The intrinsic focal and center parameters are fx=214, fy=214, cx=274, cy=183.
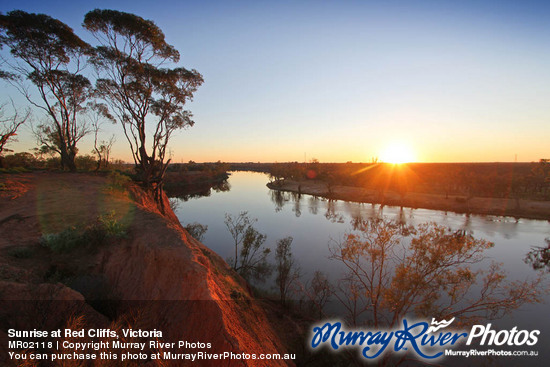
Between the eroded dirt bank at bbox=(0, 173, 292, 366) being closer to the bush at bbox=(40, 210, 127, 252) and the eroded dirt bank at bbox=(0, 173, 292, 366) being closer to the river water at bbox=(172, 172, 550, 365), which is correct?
the bush at bbox=(40, 210, 127, 252)

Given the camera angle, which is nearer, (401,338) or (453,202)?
(401,338)

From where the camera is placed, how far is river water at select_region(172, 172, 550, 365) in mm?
19172

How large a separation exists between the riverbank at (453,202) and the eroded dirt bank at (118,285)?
47.5m

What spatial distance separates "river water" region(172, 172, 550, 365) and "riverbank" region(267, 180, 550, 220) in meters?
3.14

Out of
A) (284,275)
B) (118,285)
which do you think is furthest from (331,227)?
→ (118,285)

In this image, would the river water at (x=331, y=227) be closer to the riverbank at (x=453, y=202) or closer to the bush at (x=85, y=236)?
the riverbank at (x=453, y=202)

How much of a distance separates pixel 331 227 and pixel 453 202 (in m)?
31.3

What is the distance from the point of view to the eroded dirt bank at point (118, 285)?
4004 millimetres

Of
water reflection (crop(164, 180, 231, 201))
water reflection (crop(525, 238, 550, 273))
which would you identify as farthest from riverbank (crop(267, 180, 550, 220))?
water reflection (crop(164, 180, 231, 201))

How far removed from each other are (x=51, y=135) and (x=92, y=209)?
75.4 ft

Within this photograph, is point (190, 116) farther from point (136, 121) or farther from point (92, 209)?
point (92, 209)

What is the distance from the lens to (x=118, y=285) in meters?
6.16

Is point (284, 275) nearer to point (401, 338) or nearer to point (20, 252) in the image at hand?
point (401, 338)

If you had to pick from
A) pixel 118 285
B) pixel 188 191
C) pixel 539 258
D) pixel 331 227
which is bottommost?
pixel 539 258
